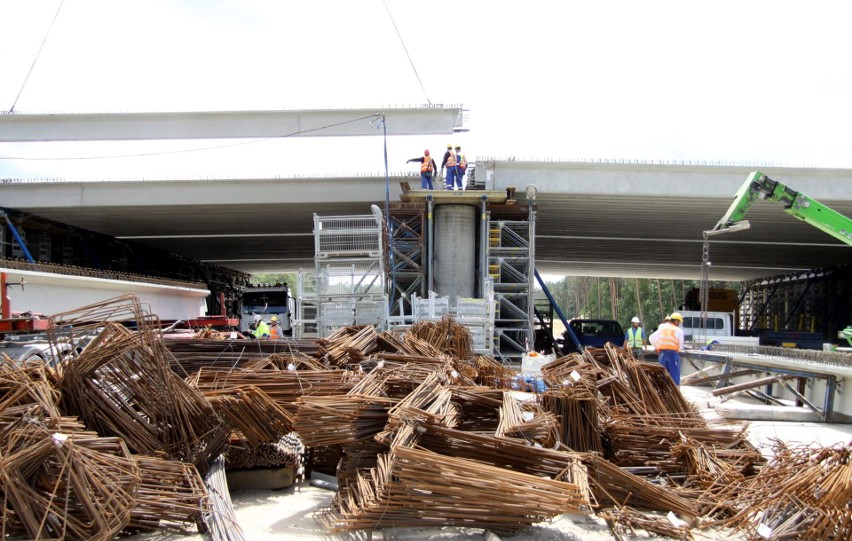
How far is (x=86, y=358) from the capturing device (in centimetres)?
Result: 511

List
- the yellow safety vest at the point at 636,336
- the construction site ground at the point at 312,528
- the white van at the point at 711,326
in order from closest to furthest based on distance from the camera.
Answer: the construction site ground at the point at 312,528 < the yellow safety vest at the point at 636,336 < the white van at the point at 711,326

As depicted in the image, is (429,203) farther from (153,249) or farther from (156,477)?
(153,249)

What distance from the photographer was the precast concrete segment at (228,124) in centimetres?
2064

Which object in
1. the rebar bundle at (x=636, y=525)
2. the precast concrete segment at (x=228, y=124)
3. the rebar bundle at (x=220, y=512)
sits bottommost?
the rebar bundle at (x=636, y=525)

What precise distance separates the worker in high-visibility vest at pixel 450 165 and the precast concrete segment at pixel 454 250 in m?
0.77

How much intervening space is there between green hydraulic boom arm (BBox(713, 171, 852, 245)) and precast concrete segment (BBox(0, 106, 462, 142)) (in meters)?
9.81

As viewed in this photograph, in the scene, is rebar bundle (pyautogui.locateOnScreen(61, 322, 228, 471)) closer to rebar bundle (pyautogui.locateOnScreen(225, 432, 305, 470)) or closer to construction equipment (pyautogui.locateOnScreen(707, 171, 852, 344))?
rebar bundle (pyautogui.locateOnScreen(225, 432, 305, 470))

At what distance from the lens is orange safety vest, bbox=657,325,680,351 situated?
10.2 metres

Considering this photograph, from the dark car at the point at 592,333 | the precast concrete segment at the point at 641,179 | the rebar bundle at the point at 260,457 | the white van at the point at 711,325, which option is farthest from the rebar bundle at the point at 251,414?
the white van at the point at 711,325

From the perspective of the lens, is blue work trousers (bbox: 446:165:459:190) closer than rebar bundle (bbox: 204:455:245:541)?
No

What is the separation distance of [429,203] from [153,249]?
71.0 ft

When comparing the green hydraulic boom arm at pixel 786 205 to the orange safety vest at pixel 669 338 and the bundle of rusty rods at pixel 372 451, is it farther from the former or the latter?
the bundle of rusty rods at pixel 372 451

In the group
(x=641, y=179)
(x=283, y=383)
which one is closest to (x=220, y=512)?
(x=283, y=383)

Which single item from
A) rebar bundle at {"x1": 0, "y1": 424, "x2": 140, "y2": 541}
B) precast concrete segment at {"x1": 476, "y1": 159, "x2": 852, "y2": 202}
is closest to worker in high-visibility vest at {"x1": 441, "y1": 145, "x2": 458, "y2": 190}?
precast concrete segment at {"x1": 476, "y1": 159, "x2": 852, "y2": 202}
